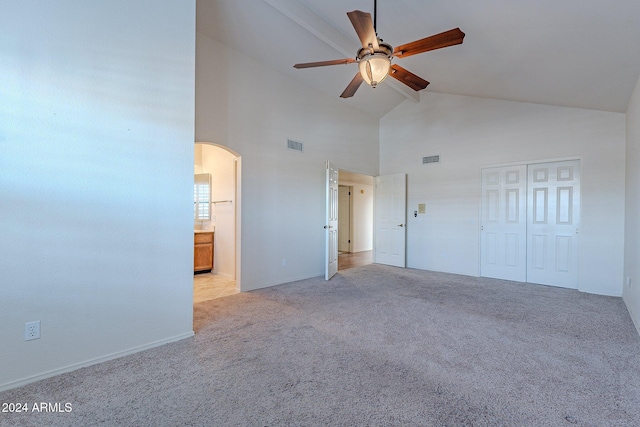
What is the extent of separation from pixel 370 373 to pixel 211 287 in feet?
10.6

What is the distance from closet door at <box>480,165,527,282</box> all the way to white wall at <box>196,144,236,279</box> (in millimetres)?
4568

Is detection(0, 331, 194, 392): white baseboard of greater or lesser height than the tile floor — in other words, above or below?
above

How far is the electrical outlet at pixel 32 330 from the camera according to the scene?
1.98m

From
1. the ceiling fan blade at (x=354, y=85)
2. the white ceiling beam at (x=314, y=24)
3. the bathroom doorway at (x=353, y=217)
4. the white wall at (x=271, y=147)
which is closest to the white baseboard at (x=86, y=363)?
the white wall at (x=271, y=147)

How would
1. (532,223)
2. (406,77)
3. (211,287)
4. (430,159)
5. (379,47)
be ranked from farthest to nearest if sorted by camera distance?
(430,159) < (532,223) < (211,287) < (406,77) < (379,47)

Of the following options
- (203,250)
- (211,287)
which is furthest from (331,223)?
(203,250)

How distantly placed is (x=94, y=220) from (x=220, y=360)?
1.46 metres

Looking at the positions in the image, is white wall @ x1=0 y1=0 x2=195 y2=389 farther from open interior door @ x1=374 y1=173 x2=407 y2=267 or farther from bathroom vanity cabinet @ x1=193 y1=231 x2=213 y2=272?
open interior door @ x1=374 y1=173 x2=407 y2=267

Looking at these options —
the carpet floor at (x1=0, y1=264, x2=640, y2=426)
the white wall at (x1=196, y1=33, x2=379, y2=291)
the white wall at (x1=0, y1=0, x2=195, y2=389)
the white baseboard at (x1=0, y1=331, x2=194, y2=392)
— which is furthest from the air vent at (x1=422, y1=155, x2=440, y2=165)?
the white baseboard at (x1=0, y1=331, x2=194, y2=392)

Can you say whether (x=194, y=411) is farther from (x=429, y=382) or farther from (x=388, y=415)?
(x=429, y=382)

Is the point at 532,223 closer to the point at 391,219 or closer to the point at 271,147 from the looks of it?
the point at 391,219

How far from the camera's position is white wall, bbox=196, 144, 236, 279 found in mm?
5195

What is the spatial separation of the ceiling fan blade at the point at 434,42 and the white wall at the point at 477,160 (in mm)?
3514

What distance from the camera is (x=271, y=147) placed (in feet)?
15.1
